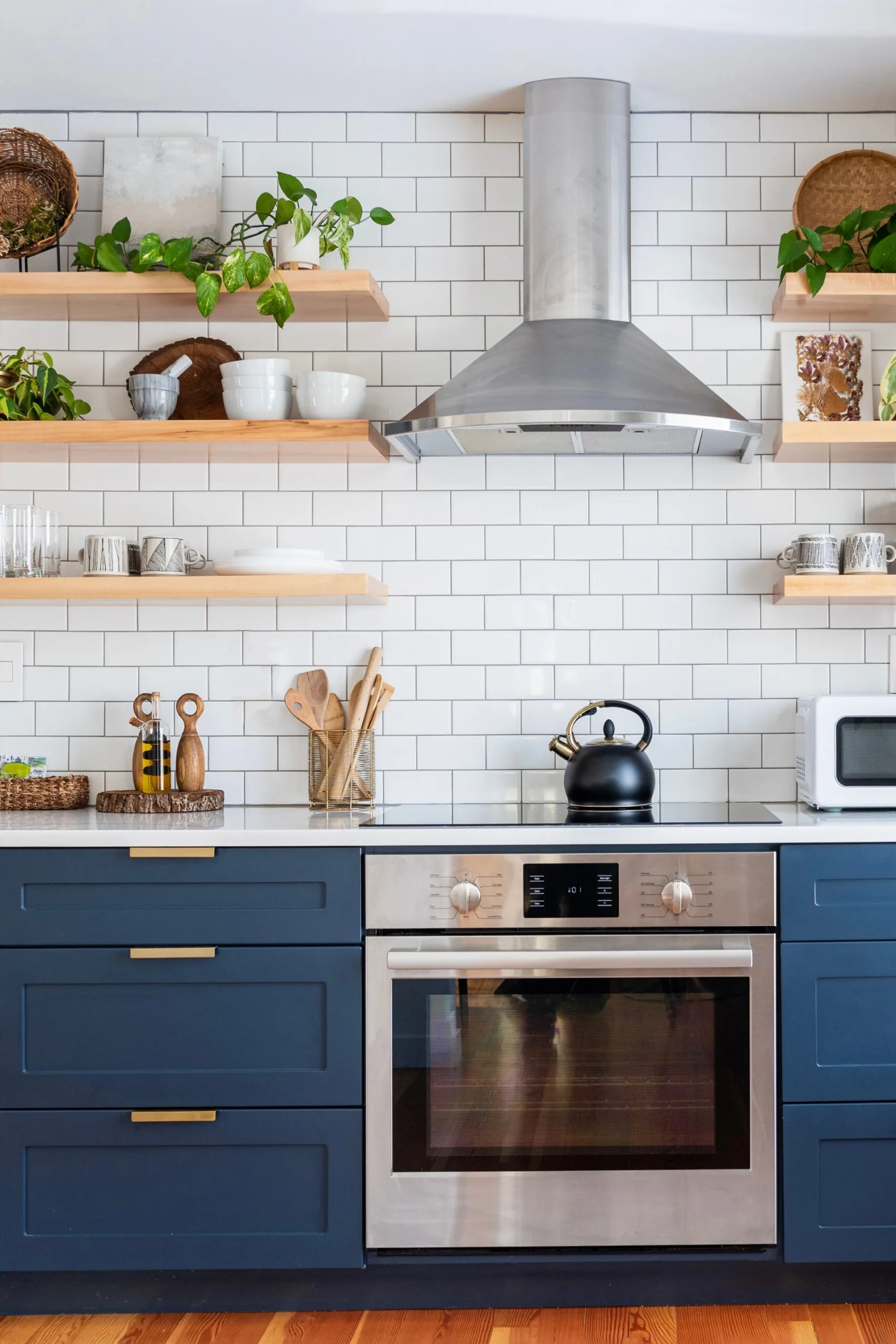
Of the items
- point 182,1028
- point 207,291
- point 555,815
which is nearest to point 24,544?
point 207,291

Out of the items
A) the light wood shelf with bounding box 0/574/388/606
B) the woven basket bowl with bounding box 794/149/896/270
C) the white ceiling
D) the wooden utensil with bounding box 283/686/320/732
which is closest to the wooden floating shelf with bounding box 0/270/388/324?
the white ceiling

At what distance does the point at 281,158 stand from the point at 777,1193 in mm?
2693

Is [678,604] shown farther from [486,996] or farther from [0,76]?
[0,76]

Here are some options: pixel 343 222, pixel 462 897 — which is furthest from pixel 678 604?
pixel 343 222

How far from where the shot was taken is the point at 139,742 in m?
2.81

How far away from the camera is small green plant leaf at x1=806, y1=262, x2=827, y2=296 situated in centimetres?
266

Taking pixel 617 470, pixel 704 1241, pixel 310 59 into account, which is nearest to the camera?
pixel 704 1241

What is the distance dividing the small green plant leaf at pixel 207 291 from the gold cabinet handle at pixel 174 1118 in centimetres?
174

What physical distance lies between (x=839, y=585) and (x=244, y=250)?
1588 mm

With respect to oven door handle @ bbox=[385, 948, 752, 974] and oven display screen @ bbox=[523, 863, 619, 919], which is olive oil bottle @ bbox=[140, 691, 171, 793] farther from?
oven display screen @ bbox=[523, 863, 619, 919]

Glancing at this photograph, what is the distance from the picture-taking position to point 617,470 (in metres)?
2.95

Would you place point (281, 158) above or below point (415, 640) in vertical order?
above

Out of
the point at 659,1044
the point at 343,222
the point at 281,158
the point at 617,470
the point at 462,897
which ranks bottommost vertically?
the point at 659,1044

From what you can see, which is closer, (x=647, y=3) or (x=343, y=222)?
(x=647, y=3)
